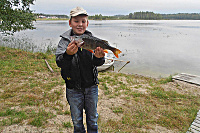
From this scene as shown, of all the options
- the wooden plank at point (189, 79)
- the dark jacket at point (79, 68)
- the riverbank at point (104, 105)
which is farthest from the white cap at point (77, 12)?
the wooden plank at point (189, 79)

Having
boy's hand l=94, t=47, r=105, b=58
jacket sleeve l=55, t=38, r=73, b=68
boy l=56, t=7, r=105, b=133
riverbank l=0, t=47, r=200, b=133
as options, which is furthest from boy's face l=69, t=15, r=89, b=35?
riverbank l=0, t=47, r=200, b=133

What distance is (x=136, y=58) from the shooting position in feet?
57.4

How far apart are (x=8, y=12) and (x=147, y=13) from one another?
529 feet

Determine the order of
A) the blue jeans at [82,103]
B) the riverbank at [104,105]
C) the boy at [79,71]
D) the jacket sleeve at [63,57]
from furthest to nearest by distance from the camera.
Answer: the riverbank at [104,105]
the blue jeans at [82,103]
the boy at [79,71]
the jacket sleeve at [63,57]

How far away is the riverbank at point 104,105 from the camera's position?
4461 millimetres

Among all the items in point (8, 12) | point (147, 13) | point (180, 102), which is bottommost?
point (180, 102)

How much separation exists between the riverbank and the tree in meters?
3.19

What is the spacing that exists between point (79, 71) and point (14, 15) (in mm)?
10376

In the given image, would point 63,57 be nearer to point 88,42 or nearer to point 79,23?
point 88,42

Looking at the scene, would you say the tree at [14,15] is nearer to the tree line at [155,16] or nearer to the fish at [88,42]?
the fish at [88,42]

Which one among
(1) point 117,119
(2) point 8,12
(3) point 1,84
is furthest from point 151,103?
(2) point 8,12

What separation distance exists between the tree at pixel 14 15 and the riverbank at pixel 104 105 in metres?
3.19

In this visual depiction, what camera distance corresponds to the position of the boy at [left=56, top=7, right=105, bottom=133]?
251cm

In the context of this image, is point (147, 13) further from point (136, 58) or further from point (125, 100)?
point (125, 100)
